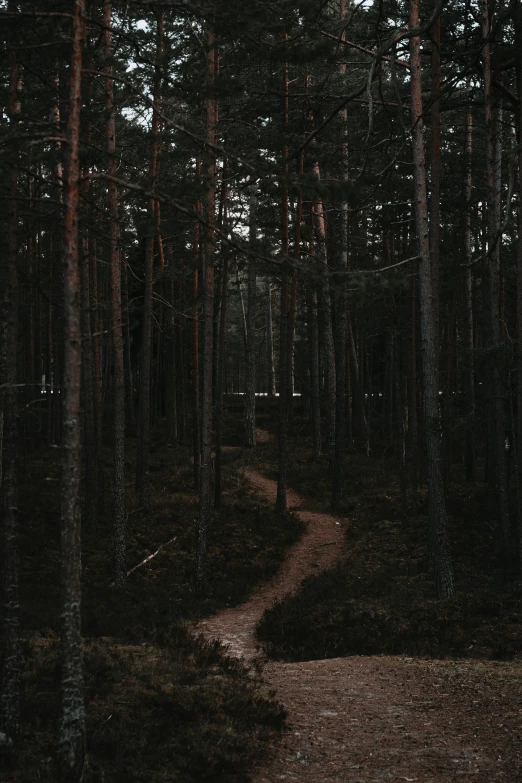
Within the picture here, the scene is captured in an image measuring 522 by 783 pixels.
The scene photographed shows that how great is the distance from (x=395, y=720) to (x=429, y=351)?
7.34 metres

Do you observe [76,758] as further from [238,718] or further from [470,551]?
[470,551]

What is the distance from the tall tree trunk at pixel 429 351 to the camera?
13.8 metres

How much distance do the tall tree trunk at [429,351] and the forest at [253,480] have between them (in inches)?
2.2

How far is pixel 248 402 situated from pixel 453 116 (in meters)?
14.1

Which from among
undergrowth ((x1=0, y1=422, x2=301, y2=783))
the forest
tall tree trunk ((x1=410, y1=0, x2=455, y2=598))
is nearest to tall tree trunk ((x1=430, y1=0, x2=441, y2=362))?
the forest

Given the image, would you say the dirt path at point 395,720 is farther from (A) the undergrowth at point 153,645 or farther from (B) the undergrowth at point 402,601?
(B) the undergrowth at point 402,601

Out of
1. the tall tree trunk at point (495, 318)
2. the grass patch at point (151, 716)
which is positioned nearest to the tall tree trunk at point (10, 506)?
the grass patch at point (151, 716)

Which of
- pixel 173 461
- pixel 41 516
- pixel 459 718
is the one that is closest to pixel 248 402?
pixel 173 461

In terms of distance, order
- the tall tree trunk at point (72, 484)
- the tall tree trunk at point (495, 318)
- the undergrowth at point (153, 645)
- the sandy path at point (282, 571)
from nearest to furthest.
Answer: the tall tree trunk at point (72, 484), the undergrowth at point (153, 645), the sandy path at point (282, 571), the tall tree trunk at point (495, 318)

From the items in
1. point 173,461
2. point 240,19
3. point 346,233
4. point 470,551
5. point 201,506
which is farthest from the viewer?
point 173,461

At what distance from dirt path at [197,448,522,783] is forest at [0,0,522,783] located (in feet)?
0.16

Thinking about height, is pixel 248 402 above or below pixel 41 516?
above

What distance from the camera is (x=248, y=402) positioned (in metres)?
30.2

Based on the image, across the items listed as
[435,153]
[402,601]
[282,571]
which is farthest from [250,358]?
[402,601]
